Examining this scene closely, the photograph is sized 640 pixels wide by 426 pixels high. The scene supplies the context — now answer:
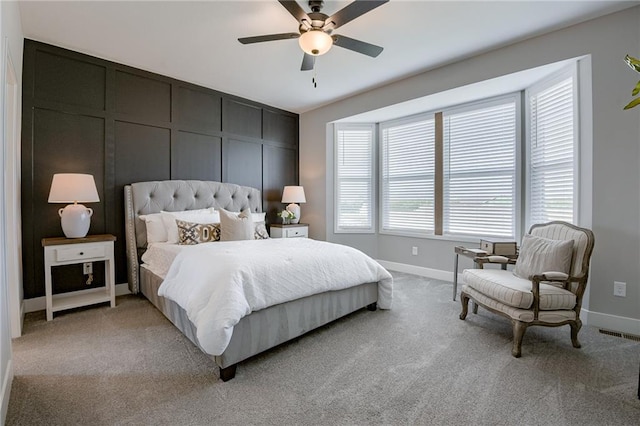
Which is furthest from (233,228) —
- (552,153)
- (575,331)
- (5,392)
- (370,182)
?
(552,153)

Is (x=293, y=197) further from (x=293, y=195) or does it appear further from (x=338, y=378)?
(x=338, y=378)

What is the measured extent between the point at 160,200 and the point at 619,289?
15.9 ft

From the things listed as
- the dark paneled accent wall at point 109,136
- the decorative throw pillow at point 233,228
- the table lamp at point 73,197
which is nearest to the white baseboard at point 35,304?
the dark paneled accent wall at point 109,136

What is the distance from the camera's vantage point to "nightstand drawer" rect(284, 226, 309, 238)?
192 inches

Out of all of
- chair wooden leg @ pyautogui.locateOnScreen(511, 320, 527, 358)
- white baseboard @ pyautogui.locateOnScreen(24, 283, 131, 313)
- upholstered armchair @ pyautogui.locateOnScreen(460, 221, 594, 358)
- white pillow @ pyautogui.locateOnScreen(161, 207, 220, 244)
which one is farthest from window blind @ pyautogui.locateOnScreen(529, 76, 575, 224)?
white baseboard @ pyautogui.locateOnScreen(24, 283, 131, 313)

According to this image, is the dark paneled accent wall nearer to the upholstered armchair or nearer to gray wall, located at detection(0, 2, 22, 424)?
gray wall, located at detection(0, 2, 22, 424)

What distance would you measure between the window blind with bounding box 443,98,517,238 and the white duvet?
183 cm

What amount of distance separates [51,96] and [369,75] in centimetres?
360

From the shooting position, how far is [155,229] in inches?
136

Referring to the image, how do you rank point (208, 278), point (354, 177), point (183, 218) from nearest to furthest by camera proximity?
point (208, 278), point (183, 218), point (354, 177)

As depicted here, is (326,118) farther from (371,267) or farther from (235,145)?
(371,267)

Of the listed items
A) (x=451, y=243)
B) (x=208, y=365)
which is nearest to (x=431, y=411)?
(x=208, y=365)

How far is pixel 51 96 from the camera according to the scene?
314 cm

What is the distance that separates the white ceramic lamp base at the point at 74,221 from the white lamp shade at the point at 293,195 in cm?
271
